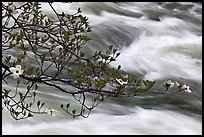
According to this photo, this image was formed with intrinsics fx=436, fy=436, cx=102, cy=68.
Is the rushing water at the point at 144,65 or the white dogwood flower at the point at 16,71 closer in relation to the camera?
the white dogwood flower at the point at 16,71

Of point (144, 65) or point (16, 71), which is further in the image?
point (144, 65)

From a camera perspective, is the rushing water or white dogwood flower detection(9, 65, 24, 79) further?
the rushing water

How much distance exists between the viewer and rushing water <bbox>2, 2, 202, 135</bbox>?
3.41 meters

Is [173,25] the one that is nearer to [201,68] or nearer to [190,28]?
[190,28]

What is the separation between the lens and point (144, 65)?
5.45 metres

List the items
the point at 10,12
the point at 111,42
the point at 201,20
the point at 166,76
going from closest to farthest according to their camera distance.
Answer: the point at 10,12 → the point at 166,76 → the point at 111,42 → the point at 201,20

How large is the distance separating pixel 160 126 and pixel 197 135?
1.03 ft

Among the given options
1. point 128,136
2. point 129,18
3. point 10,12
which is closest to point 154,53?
point 129,18

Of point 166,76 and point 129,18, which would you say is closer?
point 166,76

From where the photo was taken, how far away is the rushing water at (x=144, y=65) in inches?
134

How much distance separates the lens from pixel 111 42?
6066mm

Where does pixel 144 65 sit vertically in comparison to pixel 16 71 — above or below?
above

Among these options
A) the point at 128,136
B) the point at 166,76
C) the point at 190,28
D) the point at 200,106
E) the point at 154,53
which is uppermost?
the point at 190,28

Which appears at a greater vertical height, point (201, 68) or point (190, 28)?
point (190, 28)
